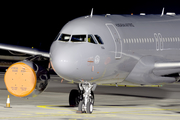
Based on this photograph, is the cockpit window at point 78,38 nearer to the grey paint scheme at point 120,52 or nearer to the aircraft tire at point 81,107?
the grey paint scheme at point 120,52

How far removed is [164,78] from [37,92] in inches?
226

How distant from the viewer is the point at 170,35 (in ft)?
84.5

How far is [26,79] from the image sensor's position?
22.8 meters

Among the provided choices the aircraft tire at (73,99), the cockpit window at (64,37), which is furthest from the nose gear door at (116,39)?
the aircraft tire at (73,99)

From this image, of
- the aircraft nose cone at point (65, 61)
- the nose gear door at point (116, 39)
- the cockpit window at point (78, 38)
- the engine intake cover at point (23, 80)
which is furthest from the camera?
the engine intake cover at point (23, 80)

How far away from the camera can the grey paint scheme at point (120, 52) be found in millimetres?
19312

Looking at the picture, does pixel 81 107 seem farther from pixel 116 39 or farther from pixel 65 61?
pixel 116 39

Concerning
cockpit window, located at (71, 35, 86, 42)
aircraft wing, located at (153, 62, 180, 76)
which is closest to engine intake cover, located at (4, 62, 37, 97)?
cockpit window, located at (71, 35, 86, 42)

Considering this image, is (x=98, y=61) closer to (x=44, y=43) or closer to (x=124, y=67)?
(x=124, y=67)

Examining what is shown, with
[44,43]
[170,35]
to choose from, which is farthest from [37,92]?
[44,43]

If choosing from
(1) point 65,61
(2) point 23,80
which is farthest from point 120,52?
(2) point 23,80

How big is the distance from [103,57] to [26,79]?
14.1 ft

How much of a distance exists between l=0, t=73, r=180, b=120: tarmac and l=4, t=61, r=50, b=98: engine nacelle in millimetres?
674

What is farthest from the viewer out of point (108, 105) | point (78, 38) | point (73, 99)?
point (108, 105)
